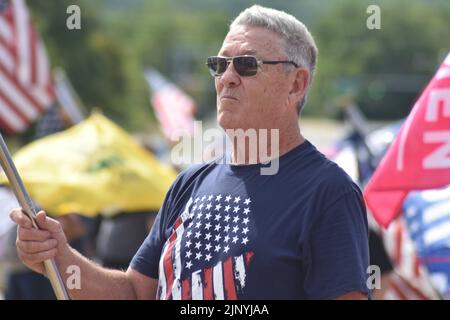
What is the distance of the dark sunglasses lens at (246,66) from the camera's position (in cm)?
295

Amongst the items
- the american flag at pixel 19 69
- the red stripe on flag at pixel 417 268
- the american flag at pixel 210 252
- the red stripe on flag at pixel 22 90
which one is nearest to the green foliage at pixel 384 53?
the red stripe on flag at pixel 22 90

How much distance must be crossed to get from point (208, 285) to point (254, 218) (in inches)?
9.1

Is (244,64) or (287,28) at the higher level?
(287,28)

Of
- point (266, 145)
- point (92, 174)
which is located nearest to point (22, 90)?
point (92, 174)

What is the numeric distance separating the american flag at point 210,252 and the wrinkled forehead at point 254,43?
0.44 meters

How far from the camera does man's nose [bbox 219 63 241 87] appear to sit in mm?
2973

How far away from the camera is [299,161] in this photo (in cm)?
287

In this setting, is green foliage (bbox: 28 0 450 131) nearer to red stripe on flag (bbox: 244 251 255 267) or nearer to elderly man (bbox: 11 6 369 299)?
elderly man (bbox: 11 6 369 299)

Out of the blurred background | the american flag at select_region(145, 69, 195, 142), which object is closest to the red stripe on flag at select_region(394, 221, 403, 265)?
the american flag at select_region(145, 69, 195, 142)

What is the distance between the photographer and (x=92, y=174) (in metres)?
6.76

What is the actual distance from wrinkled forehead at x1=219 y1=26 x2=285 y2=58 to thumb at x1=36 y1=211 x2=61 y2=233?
28.3 inches

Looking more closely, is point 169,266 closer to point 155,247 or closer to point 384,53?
point 155,247

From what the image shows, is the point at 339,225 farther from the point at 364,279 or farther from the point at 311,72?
the point at 311,72

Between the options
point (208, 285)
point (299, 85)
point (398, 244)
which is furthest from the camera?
point (398, 244)
